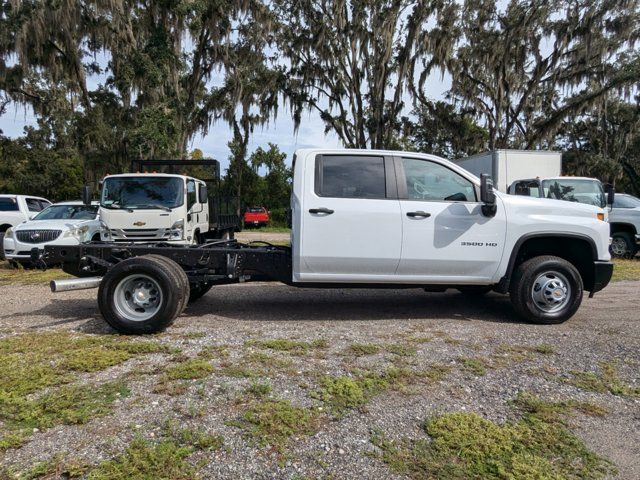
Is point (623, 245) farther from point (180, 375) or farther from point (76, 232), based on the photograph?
point (76, 232)

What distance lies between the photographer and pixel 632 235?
13.6 m

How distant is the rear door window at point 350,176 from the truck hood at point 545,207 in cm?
148

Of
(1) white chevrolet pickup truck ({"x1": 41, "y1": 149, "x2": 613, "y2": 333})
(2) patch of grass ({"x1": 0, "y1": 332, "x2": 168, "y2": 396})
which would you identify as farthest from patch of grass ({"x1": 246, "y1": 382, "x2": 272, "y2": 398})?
(1) white chevrolet pickup truck ({"x1": 41, "y1": 149, "x2": 613, "y2": 333})

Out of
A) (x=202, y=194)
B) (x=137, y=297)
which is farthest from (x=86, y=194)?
(x=137, y=297)

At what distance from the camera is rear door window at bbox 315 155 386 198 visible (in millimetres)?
5527

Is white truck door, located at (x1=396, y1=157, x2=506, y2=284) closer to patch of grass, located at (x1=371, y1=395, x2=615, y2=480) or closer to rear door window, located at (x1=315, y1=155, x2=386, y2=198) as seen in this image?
rear door window, located at (x1=315, y1=155, x2=386, y2=198)

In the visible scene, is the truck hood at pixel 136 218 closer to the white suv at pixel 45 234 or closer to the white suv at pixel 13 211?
the white suv at pixel 45 234

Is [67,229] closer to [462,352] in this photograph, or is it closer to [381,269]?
[381,269]

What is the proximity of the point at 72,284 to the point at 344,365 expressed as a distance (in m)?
3.11

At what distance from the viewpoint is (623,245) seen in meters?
13.7

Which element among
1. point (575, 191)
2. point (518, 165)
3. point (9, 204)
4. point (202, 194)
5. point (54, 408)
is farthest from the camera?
point (9, 204)

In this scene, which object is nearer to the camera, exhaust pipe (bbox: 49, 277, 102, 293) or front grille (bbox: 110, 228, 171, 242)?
exhaust pipe (bbox: 49, 277, 102, 293)

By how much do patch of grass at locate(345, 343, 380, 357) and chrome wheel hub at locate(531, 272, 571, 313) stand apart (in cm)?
226

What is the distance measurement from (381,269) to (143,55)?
16884mm
